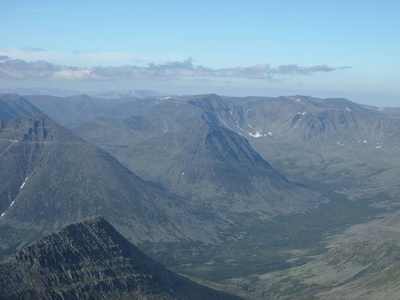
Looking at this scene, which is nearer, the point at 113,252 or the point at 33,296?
the point at 33,296

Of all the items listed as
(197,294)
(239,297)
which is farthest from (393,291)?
(197,294)

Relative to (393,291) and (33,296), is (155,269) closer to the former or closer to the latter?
(33,296)

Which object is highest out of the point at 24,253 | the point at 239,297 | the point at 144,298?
the point at 24,253

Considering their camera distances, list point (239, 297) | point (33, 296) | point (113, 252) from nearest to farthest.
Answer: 1. point (33, 296)
2. point (113, 252)
3. point (239, 297)

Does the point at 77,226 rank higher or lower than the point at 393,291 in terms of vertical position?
higher

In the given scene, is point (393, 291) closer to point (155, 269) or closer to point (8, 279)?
point (155, 269)

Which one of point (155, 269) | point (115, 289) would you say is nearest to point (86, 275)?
point (115, 289)

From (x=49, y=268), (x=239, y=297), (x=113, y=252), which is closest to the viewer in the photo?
(x=49, y=268)
